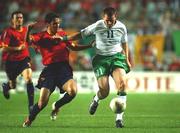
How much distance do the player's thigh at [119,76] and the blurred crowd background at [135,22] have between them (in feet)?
43.8

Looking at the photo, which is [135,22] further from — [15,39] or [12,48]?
[12,48]

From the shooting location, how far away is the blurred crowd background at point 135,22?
1095 inches

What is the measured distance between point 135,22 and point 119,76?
15.9 meters

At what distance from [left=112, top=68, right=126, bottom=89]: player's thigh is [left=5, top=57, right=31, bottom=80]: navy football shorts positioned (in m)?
4.09

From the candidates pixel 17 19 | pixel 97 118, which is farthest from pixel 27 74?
pixel 97 118

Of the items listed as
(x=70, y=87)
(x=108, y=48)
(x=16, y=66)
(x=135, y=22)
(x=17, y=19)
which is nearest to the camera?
(x=70, y=87)

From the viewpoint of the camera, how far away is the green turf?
13.1 m

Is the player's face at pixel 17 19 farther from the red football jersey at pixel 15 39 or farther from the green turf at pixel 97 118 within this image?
the green turf at pixel 97 118

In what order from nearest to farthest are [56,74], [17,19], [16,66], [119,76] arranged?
1. [119,76]
2. [56,74]
3. [17,19]
4. [16,66]

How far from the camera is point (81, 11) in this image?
30.0 meters

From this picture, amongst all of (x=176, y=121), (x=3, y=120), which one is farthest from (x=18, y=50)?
(x=176, y=121)

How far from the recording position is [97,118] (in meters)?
15.9

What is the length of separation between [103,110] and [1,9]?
516 inches

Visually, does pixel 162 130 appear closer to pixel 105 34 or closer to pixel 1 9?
pixel 105 34
